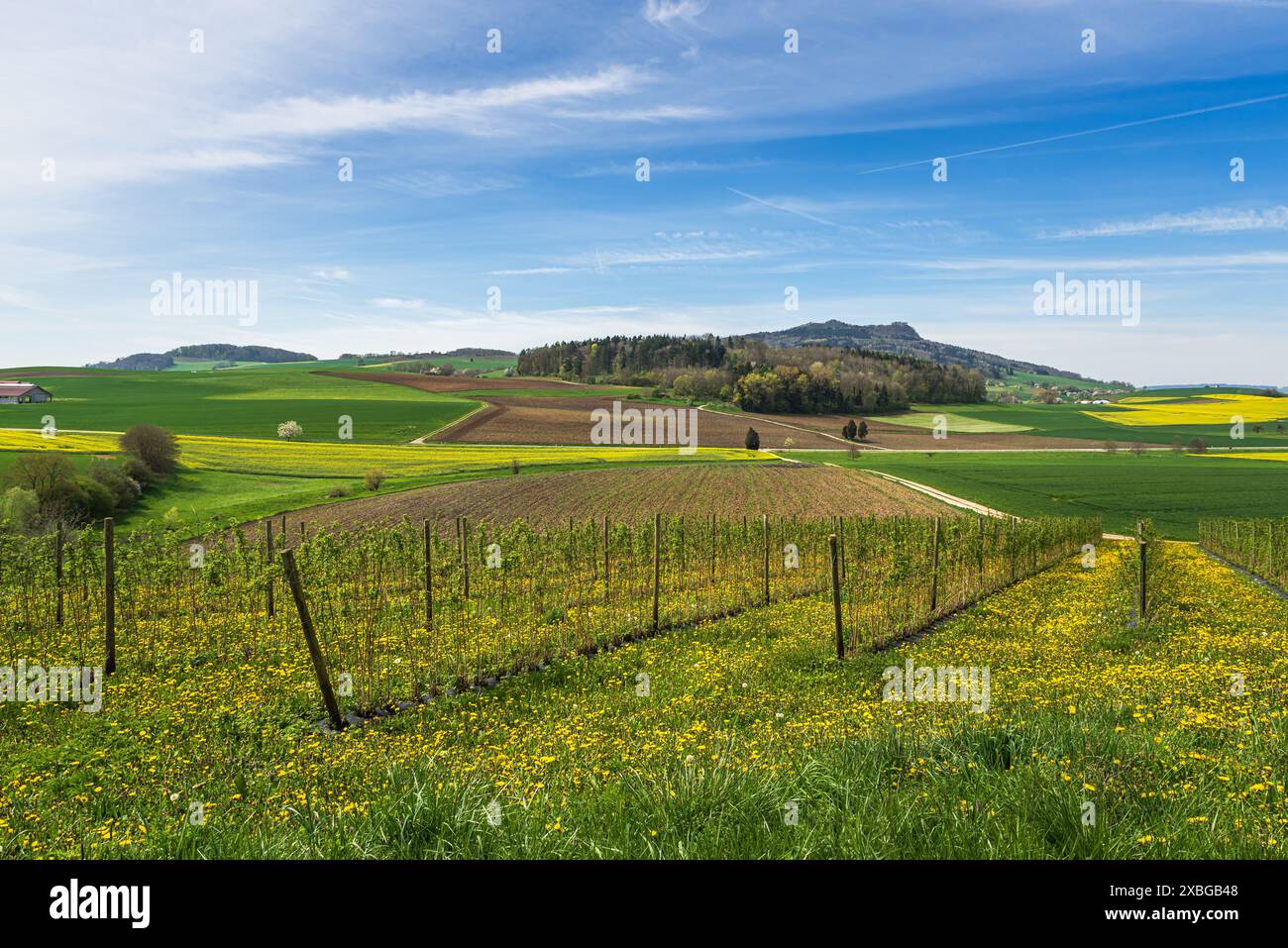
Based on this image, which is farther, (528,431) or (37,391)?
(37,391)

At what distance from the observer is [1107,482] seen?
203ft

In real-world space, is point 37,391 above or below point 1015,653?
above

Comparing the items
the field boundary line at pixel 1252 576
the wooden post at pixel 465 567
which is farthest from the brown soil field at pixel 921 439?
the wooden post at pixel 465 567

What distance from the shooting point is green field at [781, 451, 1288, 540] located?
48.5m

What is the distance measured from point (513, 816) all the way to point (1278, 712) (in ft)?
26.8

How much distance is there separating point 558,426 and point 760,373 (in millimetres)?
52133

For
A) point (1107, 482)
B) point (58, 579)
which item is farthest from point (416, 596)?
point (1107, 482)

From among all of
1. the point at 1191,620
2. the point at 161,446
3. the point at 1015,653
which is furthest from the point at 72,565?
the point at 161,446

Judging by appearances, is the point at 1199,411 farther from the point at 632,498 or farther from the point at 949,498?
the point at 632,498

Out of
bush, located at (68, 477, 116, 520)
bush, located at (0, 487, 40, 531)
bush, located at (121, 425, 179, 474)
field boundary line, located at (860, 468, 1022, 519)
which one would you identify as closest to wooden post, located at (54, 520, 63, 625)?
bush, located at (0, 487, 40, 531)

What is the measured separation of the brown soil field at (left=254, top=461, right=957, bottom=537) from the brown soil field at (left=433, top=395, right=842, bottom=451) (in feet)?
84.1

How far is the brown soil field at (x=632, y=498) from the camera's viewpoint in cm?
4188
